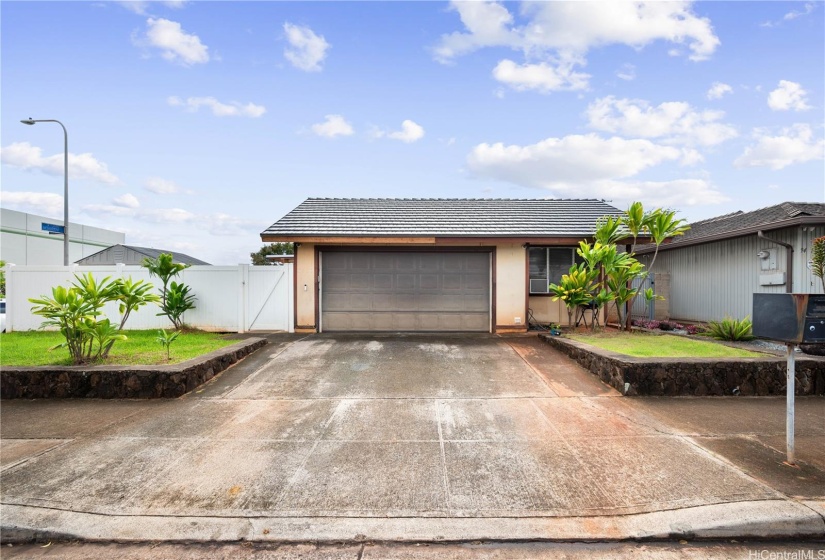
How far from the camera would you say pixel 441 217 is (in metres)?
11.8

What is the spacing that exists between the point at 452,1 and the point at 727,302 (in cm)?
1074

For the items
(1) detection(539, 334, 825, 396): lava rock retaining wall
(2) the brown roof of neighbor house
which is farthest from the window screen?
(1) detection(539, 334, 825, 396): lava rock retaining wall

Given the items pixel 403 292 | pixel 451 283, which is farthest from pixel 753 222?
pixel 403 292

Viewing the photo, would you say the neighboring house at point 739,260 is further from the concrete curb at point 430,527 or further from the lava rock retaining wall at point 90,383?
the lava rock retaining wall at point 90,383

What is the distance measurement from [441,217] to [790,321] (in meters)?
9.10

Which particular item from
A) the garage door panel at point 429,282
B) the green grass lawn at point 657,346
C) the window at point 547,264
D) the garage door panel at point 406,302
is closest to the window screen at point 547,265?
the window at point 547,264

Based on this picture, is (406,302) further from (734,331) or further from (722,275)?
(722,275)

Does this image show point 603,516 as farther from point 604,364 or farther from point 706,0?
point 706,0

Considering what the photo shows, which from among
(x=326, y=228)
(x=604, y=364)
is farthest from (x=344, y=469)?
(x=326, y=228)

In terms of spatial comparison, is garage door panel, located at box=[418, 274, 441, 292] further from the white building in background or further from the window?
the white building in background

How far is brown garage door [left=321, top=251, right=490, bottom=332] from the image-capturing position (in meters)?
10.9

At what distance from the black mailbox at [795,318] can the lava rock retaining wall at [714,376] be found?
2412 mm

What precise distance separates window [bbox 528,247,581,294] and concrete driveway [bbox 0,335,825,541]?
5.64 meters

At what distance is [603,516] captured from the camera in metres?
2.88
